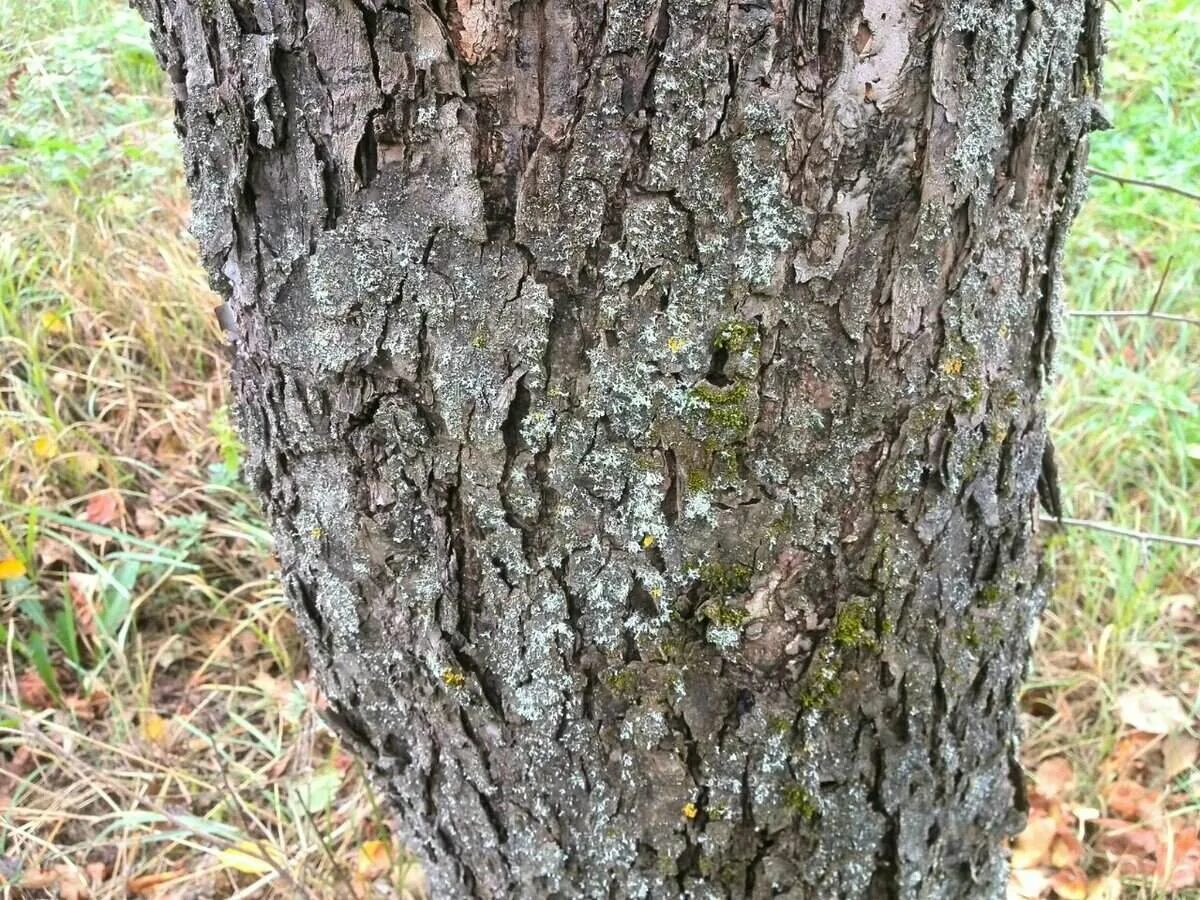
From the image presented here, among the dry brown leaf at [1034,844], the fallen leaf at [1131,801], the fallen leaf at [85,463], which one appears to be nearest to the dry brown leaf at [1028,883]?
the dry brown leaf at [1034,844]

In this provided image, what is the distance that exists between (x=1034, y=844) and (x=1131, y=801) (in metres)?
0.24

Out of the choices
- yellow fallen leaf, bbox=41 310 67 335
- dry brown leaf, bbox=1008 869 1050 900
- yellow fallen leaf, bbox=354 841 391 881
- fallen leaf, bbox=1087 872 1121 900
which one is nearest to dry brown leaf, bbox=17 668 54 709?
yellow fallen leaf, bbox=354 841 391 881

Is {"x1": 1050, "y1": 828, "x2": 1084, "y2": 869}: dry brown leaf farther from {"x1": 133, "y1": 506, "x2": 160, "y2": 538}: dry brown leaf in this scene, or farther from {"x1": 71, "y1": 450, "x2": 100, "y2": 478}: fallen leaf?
{"x1": 71, "y1": 450, "x2": 100, "y2": 478}: fallen leaf

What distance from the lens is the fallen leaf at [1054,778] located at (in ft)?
5.93

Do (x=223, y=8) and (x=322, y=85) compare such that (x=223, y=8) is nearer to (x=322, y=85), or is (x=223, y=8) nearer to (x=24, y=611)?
(x=322, y=85)

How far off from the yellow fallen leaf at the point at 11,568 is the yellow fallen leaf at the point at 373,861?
3.31ft

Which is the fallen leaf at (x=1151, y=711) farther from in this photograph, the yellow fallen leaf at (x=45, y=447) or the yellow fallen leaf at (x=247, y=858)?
the yellow fallen leaf at (x=45, y=447)

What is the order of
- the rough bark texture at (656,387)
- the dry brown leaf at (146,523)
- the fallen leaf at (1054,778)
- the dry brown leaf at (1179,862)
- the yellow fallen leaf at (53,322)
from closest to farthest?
the rough bark texture at (656,387)
the dry brown leaf at (1179,862)
the fallen leaf at (1054,778)
the dry brown leaf at (146,523)
the yellow fallen leaf at (53,322)

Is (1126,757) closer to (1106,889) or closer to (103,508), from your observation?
(1106,889)

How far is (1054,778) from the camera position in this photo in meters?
1.83

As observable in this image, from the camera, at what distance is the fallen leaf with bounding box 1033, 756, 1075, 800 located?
1.81 metres

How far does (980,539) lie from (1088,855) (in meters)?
1.10

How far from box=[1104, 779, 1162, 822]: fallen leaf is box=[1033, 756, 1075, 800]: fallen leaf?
70 millimetres

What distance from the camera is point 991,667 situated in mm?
1052
